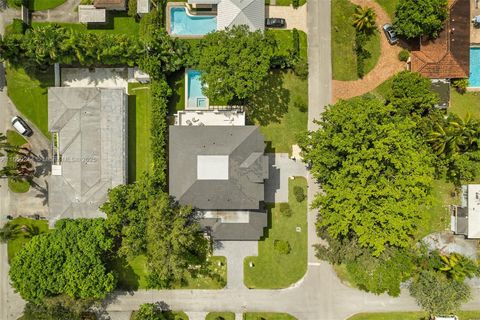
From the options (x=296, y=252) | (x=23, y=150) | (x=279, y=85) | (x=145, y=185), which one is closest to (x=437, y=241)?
(x=296, y=252)

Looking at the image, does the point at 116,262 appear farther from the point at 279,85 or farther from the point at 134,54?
the point at 279,85

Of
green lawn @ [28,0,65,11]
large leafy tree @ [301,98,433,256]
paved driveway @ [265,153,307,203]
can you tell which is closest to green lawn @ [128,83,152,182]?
green lawn @ [28,0,65,11]

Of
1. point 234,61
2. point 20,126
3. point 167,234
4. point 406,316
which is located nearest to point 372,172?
point 234,61

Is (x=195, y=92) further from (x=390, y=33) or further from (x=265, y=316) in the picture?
(x=265, y=316)

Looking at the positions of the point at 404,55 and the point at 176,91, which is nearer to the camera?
the point at 176,91

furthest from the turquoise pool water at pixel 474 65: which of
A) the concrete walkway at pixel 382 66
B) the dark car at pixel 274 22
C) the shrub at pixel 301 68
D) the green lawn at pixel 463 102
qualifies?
the dark car at pixel 274 22
